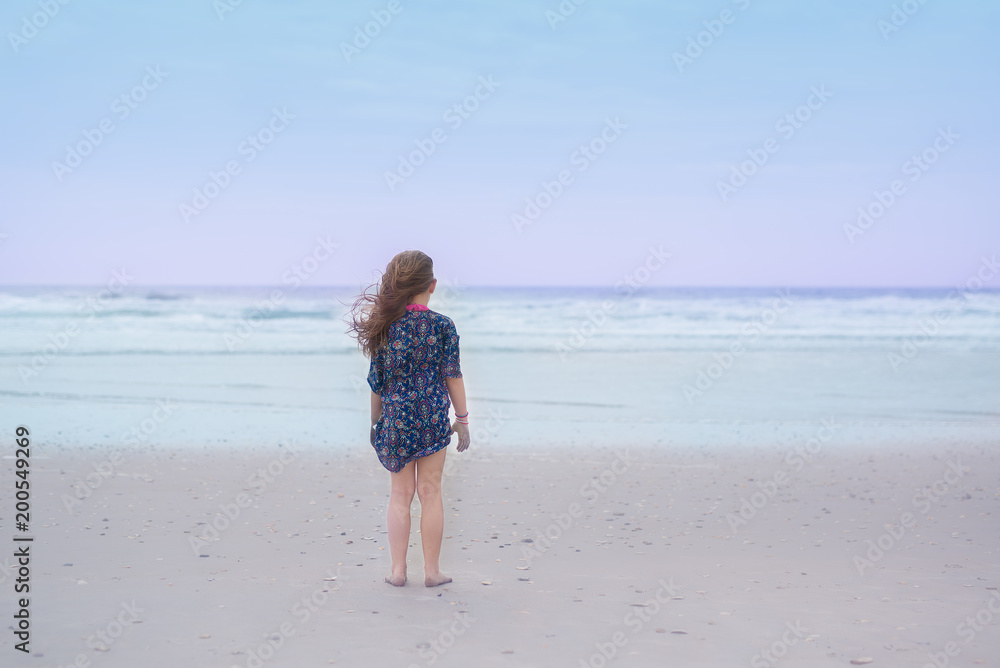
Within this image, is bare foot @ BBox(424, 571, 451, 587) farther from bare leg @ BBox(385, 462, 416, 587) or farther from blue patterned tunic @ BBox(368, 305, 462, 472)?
blue patterned tunic @ BBox(368, 305, 462, 472)

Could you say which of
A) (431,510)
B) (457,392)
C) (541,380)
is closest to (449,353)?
(457,392)

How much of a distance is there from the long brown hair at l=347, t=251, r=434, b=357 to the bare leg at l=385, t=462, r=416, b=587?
64 cm

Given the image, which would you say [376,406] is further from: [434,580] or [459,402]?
[434,580]

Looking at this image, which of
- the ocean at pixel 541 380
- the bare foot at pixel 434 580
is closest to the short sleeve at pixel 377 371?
the bare foot at pixel 434 580

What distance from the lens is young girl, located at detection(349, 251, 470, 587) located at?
396cm

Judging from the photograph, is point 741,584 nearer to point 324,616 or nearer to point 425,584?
point 425,584

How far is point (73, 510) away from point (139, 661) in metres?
2.82

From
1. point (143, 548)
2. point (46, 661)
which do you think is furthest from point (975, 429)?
point (46, 661)

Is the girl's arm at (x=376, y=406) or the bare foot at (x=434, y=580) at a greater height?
the girl's arm at (x=376, y=406)

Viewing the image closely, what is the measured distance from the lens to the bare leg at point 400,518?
4098 mm

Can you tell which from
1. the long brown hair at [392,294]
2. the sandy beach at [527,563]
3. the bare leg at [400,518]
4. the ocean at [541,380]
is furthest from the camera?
the ocean at [541,380]

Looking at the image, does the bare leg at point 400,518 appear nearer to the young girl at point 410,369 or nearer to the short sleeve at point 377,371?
the young girl at point 410,369

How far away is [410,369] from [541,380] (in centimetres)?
1050

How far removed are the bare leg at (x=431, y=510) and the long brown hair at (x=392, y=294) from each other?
0.62 metres
